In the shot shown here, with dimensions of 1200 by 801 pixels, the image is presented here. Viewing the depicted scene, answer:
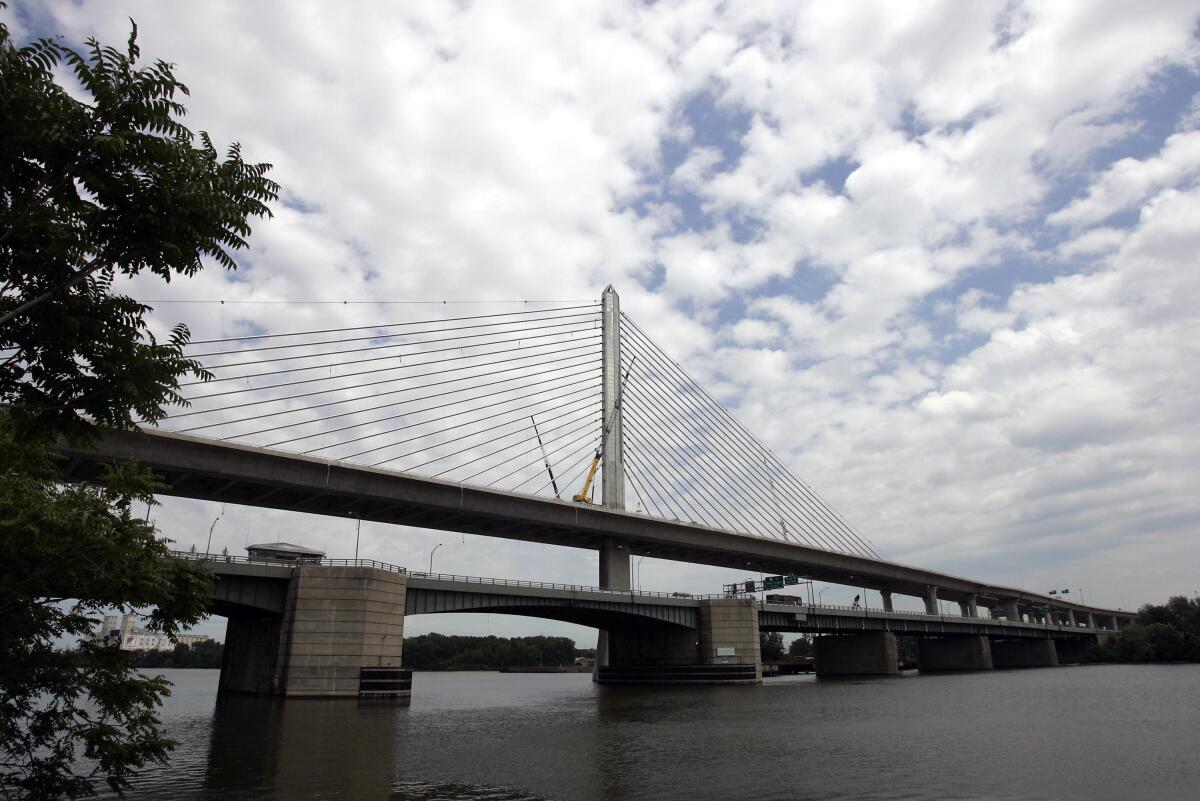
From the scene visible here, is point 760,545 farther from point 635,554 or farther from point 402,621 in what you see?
point 402,621

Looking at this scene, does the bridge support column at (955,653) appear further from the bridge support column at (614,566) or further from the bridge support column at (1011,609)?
the bridge support column at (614,566)

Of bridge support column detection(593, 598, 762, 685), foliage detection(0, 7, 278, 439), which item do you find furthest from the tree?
bridge support column detection(593, 598, 762, 685)

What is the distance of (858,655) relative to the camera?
98.7 metres

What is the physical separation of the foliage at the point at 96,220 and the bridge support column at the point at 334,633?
41656mm

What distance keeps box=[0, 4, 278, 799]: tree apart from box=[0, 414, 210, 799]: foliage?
0.10 feet

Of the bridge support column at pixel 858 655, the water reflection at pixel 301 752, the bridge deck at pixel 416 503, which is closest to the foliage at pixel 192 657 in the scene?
the bridge deck at pixel 416 503

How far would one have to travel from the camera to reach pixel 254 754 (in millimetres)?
23953

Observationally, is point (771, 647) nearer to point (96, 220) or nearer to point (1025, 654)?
point (1025, 654)

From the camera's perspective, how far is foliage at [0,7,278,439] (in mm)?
7324

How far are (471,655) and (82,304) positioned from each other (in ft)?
641

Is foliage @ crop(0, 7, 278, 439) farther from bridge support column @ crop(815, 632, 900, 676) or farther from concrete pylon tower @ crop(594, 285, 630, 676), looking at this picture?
bridge support column @ crop(815, 632, 900, 676)

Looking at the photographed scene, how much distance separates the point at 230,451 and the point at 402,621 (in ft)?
58.2

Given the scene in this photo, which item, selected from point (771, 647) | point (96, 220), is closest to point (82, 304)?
point (96, 220)

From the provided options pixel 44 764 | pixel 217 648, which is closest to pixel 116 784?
pixel 44 764
